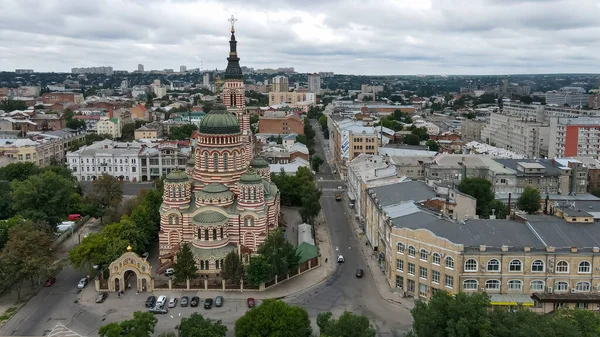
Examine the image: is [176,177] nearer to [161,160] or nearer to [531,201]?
[531,201]

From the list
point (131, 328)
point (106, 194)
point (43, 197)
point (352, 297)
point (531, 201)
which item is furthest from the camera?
point (106, 194)

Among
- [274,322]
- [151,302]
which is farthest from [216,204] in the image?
[274,322]

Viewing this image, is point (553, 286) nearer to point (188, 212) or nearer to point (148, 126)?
point (188, 212)

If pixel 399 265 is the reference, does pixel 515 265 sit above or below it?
above

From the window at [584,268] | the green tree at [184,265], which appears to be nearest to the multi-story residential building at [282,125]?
the green tree at [184,265]

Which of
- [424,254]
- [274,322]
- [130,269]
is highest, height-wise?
[424,254]

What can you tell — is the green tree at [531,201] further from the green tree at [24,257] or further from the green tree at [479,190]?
the green tree at [24,257]

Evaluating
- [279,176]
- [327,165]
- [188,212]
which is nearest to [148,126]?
[327,165]
